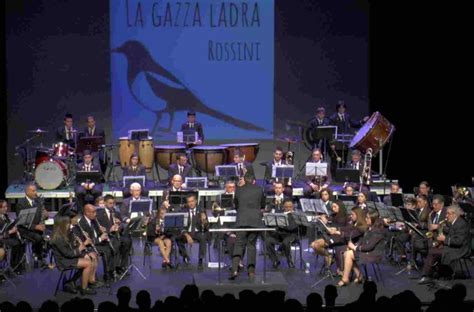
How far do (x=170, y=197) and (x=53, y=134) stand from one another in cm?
603

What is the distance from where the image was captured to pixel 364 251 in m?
14.5


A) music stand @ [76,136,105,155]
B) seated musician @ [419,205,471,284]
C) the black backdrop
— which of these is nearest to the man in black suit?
seated musician @ [419,205,471,284]

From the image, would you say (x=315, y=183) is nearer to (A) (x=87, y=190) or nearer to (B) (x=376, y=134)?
(B) (x=376, y=134)

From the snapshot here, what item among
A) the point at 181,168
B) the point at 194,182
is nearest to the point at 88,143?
the point at 181,168

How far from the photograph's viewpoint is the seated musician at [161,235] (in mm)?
15513

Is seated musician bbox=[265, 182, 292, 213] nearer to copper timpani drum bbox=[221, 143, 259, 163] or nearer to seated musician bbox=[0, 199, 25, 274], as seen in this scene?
copper timpani drum bbox=[221, 143, 259, 163]

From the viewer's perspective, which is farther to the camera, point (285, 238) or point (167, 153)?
point (167, 153)

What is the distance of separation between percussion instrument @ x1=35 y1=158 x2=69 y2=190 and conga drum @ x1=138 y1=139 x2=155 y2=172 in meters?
2.04

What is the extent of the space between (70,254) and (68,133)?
6.85 meters

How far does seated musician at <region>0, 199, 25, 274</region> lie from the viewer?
14.8 meters

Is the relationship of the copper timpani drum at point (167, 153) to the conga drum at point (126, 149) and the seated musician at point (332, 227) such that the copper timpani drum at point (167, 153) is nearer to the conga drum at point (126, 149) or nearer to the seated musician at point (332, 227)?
the conga drum at point (126, 149)

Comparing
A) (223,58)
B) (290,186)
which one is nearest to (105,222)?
(290,186)

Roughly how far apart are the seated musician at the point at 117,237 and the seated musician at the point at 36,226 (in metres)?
1.10

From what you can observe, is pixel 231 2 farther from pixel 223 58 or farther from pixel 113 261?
pixel 113 261
